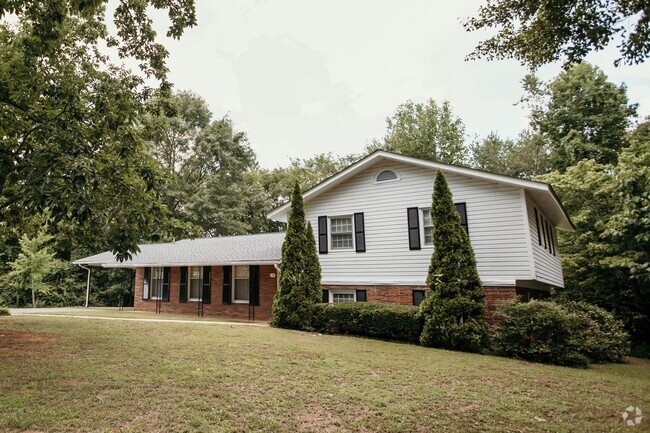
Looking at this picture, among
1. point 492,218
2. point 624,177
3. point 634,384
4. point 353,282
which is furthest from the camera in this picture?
point 353,282

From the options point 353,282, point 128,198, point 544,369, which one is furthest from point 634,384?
point 128,198

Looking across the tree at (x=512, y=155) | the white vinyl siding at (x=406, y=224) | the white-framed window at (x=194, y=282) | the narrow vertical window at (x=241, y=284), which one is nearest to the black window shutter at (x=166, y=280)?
the white-framed window at (x=194, y=282)

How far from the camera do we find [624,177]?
390 inches

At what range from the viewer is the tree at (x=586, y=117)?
22.5 metres

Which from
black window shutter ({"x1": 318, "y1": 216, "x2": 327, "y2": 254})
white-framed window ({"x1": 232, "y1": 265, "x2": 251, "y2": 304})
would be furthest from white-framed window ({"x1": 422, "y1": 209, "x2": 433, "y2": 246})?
white-framed window ({"x1": 232, "y1": 265, "x2": 251, "y2": 304})

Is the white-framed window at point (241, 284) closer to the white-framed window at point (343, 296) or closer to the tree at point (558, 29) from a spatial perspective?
the white-framed window at point (343, 296)

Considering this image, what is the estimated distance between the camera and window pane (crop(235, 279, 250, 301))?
17.2 meters

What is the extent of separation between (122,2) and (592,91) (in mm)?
26093

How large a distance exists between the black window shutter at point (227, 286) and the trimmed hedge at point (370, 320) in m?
6.24

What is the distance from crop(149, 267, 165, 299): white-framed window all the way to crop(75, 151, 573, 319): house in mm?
2451

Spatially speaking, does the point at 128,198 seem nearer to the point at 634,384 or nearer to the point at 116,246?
the point at 116,246

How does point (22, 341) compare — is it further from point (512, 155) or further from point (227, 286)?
point (512, 155)

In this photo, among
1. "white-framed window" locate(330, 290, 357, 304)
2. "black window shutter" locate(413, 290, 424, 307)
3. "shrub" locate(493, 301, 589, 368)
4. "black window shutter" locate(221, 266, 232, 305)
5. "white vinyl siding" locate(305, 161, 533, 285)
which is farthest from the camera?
"black window shutter" locate(221, 266, 232, 305)

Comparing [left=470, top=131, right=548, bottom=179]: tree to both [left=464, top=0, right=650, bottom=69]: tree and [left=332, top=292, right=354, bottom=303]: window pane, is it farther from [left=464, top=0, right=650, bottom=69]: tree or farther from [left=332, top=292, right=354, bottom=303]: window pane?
[left=464, top=0, right=650, bottom=69]: tree
